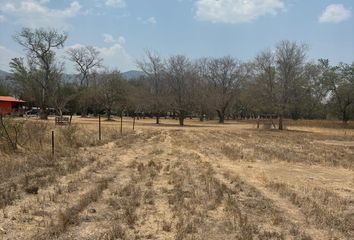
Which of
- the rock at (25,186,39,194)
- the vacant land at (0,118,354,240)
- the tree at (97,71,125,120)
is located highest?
the tree at (97,71,125,120)

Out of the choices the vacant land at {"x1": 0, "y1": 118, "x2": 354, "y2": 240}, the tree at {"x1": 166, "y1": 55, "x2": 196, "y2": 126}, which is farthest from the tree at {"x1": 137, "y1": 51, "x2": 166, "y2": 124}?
the vacant land at {"x1": 0, "y1": 118, "x2": 354, "y2": 240}

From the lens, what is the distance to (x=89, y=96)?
87.1 metres

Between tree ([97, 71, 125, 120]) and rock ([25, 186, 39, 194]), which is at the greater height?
tree ([97, 71, 125, 120])

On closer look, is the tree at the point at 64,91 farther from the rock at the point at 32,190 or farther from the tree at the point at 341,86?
the rock at the point at 32,190

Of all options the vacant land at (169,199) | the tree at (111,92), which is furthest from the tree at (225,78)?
the vacant land at (169,199)

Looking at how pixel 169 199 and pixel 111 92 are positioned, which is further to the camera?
pixel 111 92

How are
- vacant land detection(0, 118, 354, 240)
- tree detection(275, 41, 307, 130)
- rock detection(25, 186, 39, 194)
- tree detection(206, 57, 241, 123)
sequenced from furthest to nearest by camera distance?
tree detection(206, 57, 241, 123), tree detection(275, 41, 307, 130), rock detection(25, 186, 39, 194), vacant land detection(0, 118, 354, 240)

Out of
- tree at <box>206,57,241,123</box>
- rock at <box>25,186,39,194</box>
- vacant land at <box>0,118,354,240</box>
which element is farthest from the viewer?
tree at <box>206,57,241,123</box>

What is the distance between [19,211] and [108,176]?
536 cm

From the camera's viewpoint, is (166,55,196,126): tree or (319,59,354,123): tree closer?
(166,55,196,126): tree

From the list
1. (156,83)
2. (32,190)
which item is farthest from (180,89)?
(32,190)

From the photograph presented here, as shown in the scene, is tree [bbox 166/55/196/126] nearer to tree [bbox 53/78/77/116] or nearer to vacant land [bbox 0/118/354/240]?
tree [bbox 53/78/77/116]

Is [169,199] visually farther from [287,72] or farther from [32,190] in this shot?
[287,72]

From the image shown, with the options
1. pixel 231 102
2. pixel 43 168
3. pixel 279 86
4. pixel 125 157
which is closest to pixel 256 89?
pixel 279 86
